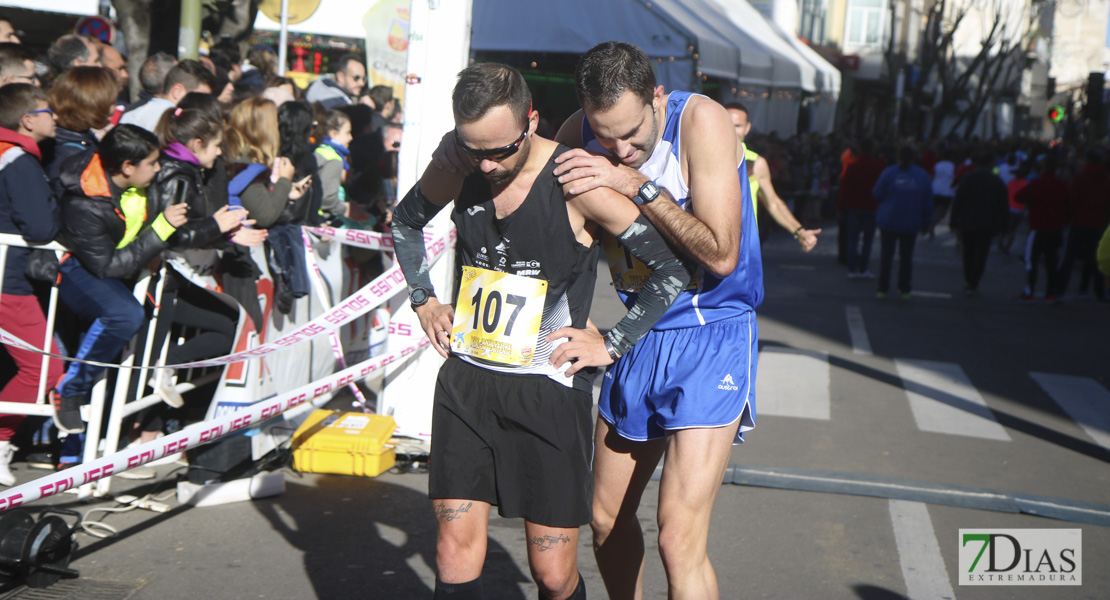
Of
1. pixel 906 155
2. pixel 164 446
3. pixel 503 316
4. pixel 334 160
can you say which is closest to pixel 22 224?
pixel 164 446

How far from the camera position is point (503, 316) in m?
2.91

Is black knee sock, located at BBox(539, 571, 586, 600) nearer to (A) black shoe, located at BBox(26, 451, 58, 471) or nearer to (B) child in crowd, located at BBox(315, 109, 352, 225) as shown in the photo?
(A) black shoe, located at BBox(26, 451, 58, 471)

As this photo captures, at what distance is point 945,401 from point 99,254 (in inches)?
236

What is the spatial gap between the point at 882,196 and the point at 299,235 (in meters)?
9.22

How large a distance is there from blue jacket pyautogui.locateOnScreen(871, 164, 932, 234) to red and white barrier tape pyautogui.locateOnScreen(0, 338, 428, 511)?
9.42 meters

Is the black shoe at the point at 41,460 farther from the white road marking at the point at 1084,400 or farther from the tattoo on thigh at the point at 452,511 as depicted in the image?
the white road marking at the point at 1084,400

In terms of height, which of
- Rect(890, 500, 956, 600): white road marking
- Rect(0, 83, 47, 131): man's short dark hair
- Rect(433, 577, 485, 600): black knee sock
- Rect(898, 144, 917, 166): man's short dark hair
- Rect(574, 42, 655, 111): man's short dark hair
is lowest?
Rect(890, 500, 956, 600): white road marking

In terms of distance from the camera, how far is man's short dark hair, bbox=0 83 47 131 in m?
4.95

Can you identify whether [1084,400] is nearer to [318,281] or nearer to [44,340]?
[318,281]

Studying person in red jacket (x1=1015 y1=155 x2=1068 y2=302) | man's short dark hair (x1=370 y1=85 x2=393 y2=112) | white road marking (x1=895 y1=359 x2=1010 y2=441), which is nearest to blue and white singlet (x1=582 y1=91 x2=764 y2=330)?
white road marking (x1=895 y1=359 x2=1010 y2=441)

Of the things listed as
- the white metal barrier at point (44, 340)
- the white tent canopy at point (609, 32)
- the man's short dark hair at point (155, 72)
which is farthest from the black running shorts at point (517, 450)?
the white tent canopy at point (609, 32)

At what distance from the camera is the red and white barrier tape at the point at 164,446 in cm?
343

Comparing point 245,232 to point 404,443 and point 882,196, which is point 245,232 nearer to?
point 404,443

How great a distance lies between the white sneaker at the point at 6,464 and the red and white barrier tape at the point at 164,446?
1244 mm
